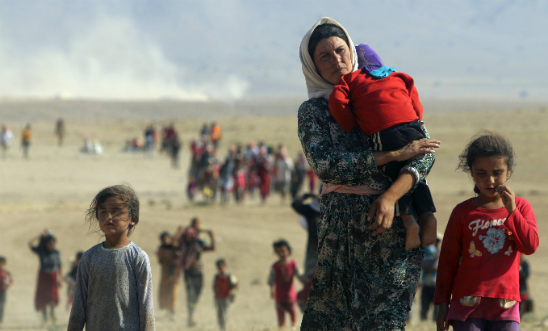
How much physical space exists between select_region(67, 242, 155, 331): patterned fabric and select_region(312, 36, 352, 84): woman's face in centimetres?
121

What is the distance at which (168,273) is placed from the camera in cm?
910

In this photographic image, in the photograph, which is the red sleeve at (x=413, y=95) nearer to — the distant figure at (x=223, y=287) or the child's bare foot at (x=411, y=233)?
the child's bare foot at (x=411, y=233)

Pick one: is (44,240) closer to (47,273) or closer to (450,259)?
(47,273)

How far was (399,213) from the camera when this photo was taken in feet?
8.98

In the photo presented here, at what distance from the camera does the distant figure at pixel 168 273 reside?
9.02m

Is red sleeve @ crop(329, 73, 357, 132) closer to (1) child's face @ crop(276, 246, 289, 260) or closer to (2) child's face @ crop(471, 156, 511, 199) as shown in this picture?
(2) child's face @ crop(471, 156, 511, 199)

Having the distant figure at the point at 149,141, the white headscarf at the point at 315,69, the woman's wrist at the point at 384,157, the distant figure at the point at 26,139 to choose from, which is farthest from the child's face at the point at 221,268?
the distant figure at the point at 149,141

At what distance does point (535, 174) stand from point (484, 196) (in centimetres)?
2401

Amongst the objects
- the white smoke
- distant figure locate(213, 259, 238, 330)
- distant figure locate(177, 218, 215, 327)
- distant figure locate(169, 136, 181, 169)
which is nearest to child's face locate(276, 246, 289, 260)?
distant figure locate(213, 259, 238, 330)

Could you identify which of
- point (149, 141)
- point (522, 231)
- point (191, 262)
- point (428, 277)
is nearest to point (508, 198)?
point (522, 231)

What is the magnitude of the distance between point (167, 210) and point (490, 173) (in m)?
13.2

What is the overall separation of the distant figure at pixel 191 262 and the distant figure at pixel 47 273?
5.57ft

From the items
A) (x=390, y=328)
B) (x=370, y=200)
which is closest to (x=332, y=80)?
(x=370, y=200)

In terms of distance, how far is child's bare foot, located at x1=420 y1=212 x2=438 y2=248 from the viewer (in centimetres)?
276
